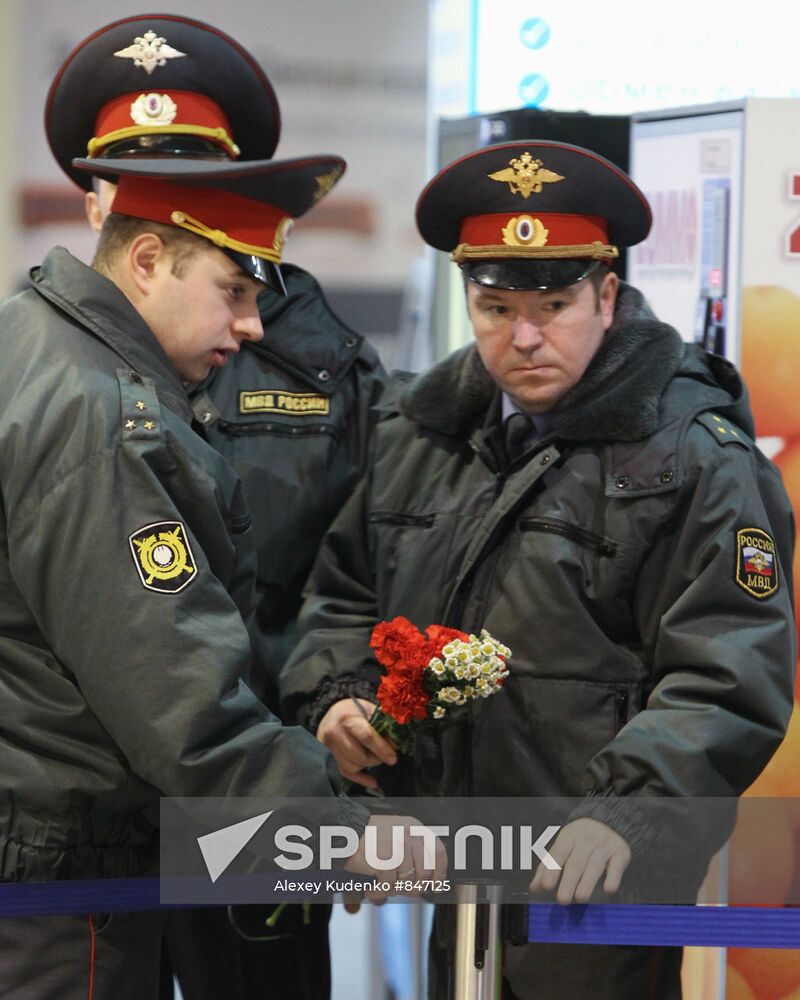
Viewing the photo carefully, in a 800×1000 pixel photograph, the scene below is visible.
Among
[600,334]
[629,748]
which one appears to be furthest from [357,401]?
[629,748]

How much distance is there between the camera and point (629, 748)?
2.09 meters

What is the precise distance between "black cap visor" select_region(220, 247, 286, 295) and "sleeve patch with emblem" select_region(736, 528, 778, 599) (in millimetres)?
804

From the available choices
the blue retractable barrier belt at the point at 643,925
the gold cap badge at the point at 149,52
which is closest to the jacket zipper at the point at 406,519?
the blue retractable barrier belt at the point at 643,925

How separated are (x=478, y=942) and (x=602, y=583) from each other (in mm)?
599

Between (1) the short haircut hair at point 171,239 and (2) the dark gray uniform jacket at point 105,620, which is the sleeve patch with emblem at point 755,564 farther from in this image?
(1) the short haircut hair at point 171,239

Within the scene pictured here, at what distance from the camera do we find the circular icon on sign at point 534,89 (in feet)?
10.4

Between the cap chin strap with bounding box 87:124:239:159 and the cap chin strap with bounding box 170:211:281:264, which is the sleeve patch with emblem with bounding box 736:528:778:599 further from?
the cap chin strap with bounding box 87:124:239:159

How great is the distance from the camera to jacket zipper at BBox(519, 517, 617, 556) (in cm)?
228

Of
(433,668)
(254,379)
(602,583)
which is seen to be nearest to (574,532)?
(602,583)

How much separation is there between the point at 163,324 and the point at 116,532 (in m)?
0.39

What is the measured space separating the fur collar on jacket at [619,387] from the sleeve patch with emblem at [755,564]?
0.24 metres

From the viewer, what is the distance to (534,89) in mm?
3191

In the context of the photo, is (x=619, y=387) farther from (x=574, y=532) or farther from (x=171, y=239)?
(x=171, y=239)

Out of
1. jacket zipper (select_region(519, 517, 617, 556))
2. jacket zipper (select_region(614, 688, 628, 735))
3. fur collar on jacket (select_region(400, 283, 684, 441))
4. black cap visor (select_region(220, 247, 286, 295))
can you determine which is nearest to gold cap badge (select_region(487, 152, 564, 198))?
fur collar on jacket (select_region(400, 283, 684, 441))
